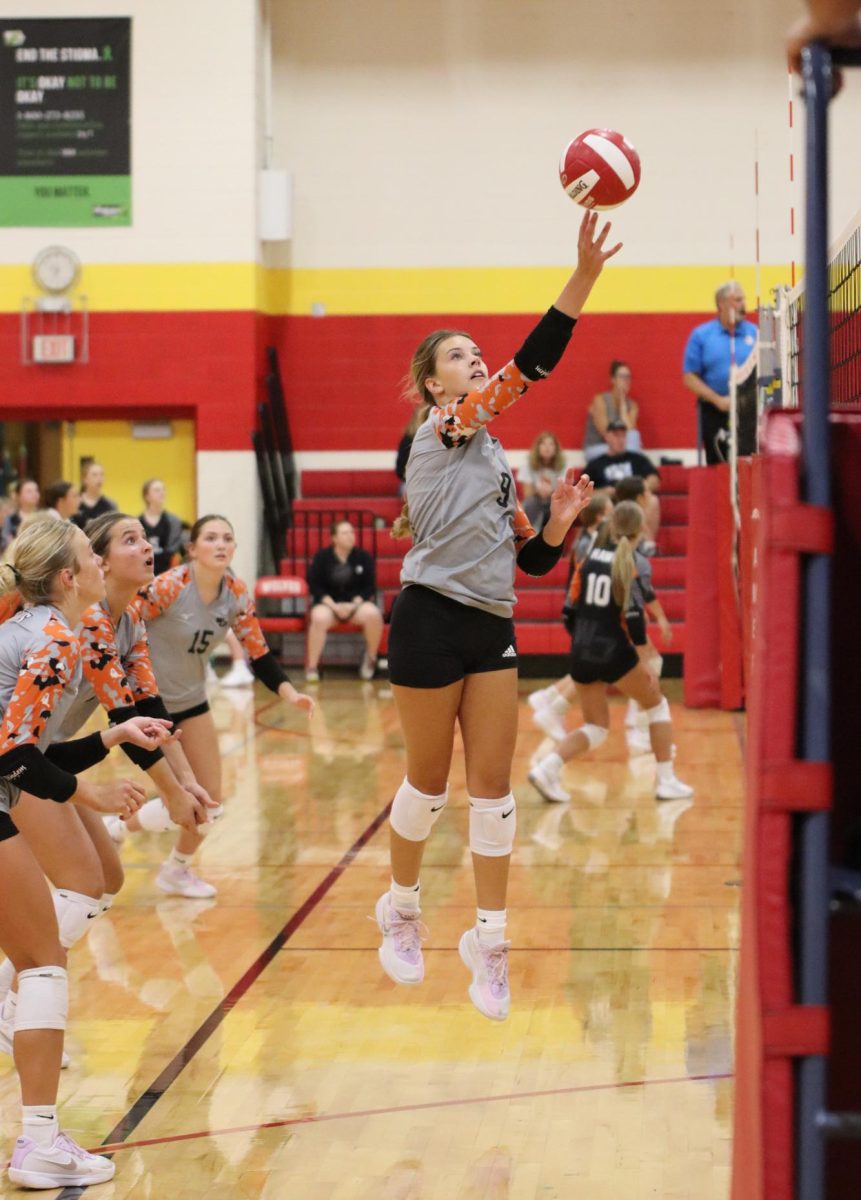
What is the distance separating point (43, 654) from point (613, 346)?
1341 cm

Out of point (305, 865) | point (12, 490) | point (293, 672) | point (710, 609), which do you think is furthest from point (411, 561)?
point (12, 490)

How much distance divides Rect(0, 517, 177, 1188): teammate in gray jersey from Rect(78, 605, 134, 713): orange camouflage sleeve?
A: 0.60 m

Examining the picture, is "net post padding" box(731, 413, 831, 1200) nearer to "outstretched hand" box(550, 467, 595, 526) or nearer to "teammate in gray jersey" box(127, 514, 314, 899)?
"outstretched hand" box(550, 467, 595, 526)

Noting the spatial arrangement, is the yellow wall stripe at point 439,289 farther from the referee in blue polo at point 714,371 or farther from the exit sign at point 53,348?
the referee in blue polo at point 714,371

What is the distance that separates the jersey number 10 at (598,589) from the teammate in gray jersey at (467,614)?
4.10 metres

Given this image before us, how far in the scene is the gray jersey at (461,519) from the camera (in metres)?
4.47

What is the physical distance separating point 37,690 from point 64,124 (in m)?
13.3

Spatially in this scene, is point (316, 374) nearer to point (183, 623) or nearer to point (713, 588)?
point (713, 588)

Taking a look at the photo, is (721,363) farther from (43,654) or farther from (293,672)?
(43,654)

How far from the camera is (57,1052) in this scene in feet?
13.3

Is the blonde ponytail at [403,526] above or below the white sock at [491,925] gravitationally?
above

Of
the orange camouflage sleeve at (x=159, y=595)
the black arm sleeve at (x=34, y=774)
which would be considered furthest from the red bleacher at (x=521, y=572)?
the black arm sleeve at (x=34, y=774)

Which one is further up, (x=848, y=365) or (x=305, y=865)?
(x=848, y=365)

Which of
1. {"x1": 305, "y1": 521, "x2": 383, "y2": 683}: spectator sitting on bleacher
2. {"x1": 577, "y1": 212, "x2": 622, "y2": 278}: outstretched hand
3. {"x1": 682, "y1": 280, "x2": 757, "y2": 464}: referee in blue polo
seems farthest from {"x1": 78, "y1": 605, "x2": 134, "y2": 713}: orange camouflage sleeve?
{"x1": 305, "y1": 521, "x2": 383, "y2": 683}: spectator sitting on bleacher
